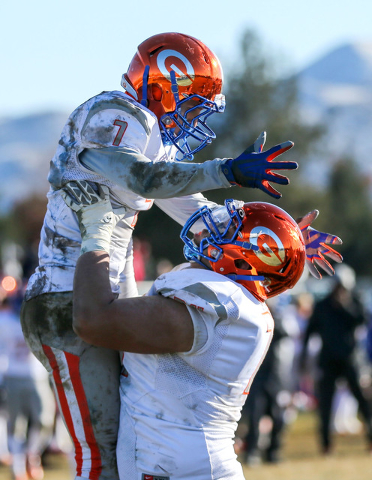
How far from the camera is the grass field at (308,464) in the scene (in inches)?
299

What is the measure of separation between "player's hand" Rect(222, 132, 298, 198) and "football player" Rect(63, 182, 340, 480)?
303 mm

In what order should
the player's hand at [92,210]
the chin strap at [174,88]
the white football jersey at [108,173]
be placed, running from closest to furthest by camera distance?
the white football jersey at [108,173] < the player's hand at [92,210] < the chin strap at [174,88]

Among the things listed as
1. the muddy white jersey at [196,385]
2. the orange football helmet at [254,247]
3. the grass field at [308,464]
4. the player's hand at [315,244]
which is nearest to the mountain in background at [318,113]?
the grass field at [308,464]

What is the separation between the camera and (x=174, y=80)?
3018 millimetres

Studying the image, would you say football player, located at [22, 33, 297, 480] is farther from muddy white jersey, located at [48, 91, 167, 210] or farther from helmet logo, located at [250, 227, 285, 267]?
helmet logo, located at [250, 227, 285, 267]

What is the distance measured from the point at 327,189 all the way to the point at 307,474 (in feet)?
109

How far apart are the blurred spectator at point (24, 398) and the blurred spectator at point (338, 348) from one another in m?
3.31

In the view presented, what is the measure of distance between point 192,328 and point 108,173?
0.64 meters

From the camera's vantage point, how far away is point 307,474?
764 cm

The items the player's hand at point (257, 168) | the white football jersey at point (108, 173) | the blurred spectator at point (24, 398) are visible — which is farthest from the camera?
the blurred spectator at point (24, 398)

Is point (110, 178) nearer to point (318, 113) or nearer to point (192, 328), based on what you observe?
point (192, 328)

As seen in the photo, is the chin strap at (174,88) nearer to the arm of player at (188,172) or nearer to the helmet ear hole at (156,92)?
the helmet ear hole at (156,92)

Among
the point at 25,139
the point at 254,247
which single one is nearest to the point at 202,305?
the point at 254,247

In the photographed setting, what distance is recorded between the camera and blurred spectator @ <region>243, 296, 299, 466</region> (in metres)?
8.73
